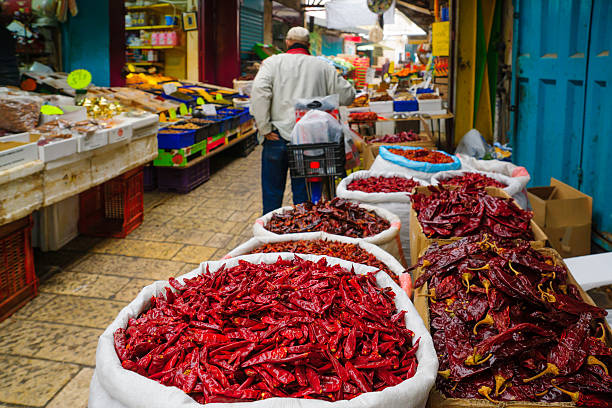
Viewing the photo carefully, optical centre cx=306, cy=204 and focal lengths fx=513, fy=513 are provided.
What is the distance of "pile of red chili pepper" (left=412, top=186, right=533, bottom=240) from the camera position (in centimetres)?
276

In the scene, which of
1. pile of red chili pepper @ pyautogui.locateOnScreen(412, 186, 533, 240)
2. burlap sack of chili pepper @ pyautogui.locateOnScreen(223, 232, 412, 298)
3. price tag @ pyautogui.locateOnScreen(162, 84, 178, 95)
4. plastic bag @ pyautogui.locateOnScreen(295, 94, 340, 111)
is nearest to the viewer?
burlap sack of chili pepper @ pyautogui.locateOnScreen(223, 232, 412, 298)

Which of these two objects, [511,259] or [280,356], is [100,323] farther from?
[511,259]

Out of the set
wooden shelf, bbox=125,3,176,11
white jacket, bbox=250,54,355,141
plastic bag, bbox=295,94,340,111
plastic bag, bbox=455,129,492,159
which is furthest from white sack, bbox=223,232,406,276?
wooden shelf, bbox=125,3,176,11

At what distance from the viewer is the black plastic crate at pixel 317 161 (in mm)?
A: 4504

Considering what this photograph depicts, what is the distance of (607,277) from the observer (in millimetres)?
2348

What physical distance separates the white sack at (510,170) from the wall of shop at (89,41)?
5023 mm

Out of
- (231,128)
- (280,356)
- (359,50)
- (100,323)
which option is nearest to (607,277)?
(280,356)

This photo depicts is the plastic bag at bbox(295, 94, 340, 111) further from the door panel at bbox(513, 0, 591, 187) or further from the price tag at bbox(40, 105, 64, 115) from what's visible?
the price tag at bbox(40, 105, 64, 115)

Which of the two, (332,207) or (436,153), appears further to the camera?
(436,153)

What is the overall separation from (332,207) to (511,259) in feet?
5.11

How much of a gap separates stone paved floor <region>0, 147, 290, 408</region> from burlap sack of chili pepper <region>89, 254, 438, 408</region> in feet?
4.39

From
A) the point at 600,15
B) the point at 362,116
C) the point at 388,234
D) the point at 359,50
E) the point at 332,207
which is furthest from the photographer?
the point at 359,50

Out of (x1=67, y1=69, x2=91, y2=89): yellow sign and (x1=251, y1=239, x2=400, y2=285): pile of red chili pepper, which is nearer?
(x1=251, y1=239, x2=400, y2=285): pile of red chili pepper

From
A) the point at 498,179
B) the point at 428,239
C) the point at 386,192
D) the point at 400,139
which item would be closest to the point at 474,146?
the point at 400,139
